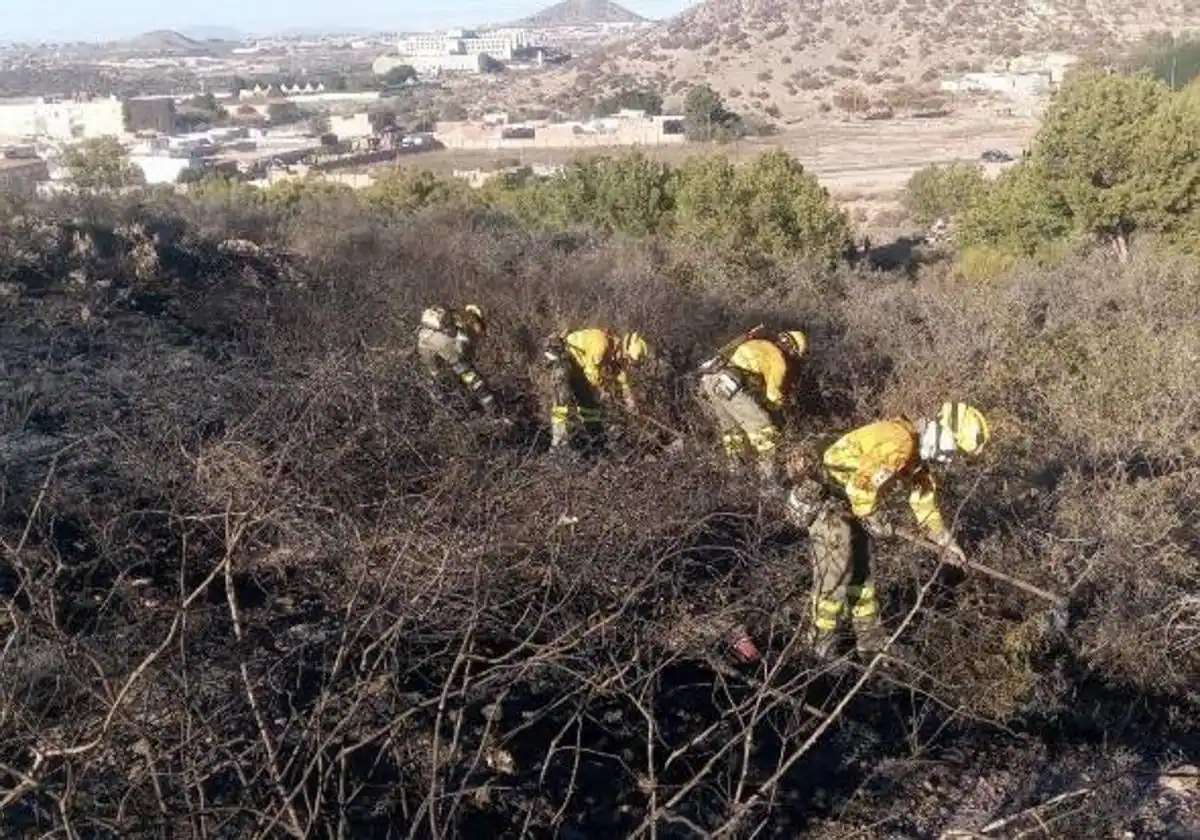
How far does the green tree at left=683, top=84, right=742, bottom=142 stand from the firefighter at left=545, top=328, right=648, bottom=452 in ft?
138

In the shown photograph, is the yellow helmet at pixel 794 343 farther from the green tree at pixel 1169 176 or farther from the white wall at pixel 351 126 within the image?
the white wall at pixel 351 126

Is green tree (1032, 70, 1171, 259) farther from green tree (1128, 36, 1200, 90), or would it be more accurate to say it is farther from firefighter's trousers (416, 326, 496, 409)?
green tree (1128, 36, 1200, 90)

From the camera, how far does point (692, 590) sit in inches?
216

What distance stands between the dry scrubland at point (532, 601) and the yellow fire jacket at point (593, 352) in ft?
1.55

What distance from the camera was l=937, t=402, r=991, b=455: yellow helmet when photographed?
16.9 ft

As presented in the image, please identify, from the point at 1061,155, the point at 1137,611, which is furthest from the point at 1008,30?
the point at 1137,611

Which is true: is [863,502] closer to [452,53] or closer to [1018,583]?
[1018,583]

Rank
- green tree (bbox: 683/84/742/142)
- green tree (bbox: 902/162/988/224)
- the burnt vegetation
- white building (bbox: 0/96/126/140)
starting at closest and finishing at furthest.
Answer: the burnt vegetation, green tree (bbox: 902/162/988/224), green tree (bbox: 683/84/742/142), white building (bbox: 0/96/126/140)

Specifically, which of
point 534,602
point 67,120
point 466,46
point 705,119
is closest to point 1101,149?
point 534,602

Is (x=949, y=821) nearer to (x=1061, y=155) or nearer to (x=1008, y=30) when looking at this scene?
(x=1061, y=155)

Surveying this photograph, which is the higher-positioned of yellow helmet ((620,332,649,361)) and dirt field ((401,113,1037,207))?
yellow helmet ((620,332,649,361))

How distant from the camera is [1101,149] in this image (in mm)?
15578

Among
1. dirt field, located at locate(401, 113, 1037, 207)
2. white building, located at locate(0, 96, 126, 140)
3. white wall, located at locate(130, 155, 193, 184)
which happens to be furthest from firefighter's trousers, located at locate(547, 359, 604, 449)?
white building, located at locate(0, 96, 126, 140)

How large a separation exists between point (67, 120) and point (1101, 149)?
68.8m
